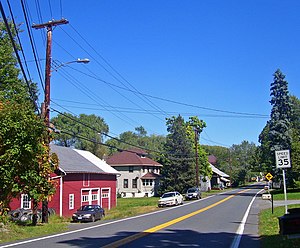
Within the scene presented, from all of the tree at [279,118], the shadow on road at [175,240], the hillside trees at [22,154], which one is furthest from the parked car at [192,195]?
the shadow on road at [175,240]

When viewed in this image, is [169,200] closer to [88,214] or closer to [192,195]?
[192,195]

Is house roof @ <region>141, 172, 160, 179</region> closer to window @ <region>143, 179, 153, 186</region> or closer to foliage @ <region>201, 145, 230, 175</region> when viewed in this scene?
window @ <region>143, 179, 153, 186</region>

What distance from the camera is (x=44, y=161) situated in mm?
21469

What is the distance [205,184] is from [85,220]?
72497 millimetres

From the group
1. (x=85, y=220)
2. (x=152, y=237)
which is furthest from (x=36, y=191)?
(x=85, y=220)

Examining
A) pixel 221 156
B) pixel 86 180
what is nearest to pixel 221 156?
pixel 221 156

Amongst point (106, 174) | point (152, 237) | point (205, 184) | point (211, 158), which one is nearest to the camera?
point (152, 237)

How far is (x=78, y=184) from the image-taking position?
39.6 meters

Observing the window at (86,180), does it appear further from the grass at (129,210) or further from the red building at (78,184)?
the grass at (129,210)

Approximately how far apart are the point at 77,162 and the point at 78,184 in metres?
3.79

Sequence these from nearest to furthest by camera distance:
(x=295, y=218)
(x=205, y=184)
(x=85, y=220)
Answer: (x=295, y=218)
(x=85, y=220)
(x=205, y=184)

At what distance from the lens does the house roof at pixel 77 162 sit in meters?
39.2

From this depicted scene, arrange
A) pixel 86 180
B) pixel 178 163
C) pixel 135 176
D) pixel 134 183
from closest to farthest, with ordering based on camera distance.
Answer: pixel 86 180
pixel 178 163
pixel 135 176
pixel 134 183

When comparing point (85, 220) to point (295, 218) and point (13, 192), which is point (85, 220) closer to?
point (13, 192)
